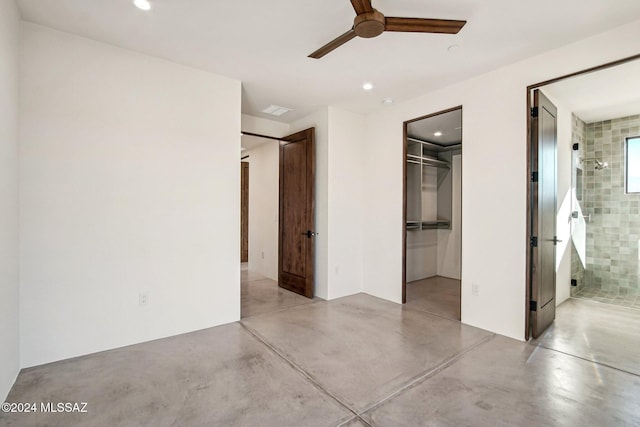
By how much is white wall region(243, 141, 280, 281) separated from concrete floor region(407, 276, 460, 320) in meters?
2.39

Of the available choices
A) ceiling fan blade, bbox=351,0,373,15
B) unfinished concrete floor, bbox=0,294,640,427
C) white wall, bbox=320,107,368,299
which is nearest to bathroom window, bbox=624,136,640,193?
unfinished concrete floor, bbox=0,294,640,427

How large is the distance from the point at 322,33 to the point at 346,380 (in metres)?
2.65

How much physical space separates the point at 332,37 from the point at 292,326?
9.07ft

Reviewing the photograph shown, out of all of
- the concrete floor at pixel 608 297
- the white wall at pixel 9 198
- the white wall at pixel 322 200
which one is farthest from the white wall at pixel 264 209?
the concrete floor at pixel 608 297

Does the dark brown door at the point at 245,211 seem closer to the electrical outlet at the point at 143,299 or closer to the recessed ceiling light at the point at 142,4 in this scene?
the electrical outlet at the point at 143,299

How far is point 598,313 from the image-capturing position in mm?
3594

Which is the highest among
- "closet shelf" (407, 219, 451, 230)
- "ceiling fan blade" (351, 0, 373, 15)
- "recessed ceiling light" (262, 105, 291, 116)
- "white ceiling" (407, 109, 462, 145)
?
"recessed ceiling light" (262, 105, 291, 116)

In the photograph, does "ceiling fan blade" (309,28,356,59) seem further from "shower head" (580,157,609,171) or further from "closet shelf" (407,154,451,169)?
"shower head" (580,157,609,171)

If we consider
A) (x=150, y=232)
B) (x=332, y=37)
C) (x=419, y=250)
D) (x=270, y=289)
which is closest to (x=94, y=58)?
(x=150, y=232)

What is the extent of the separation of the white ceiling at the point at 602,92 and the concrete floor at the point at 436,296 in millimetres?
2642

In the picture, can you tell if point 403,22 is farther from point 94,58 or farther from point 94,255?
point 94,255

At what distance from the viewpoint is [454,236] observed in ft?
18.4

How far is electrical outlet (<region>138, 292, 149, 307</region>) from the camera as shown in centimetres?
279

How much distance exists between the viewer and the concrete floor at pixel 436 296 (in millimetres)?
3741
